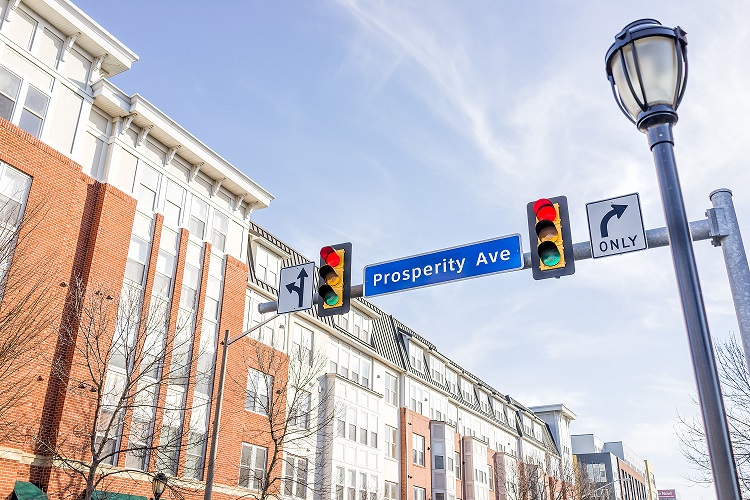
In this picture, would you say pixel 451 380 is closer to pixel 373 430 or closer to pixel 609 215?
pixel 373 430

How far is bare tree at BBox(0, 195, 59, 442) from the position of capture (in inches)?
635

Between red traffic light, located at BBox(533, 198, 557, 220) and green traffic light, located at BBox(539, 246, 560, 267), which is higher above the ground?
red traffic light, located at BBox(533, 198, 557, 220)

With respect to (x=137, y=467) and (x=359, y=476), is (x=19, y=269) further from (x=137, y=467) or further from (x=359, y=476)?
(x=359, y=476)

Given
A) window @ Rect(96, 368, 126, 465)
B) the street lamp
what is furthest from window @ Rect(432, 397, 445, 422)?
the street lamp

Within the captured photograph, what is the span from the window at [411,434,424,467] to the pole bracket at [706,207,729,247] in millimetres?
38824

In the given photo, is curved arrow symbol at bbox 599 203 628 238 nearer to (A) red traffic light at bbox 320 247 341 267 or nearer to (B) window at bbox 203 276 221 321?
(A) red traffic light at bbox 320 247 341 267

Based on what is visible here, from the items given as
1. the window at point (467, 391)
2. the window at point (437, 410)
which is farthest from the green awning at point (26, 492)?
the window at point (467, 391)

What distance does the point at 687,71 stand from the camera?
17.3ft

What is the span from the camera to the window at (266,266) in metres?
33.1

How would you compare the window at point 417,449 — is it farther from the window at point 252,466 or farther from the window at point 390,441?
the window at point 252,466

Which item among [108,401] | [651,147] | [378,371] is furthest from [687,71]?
[378,371]

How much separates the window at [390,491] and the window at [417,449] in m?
2.88

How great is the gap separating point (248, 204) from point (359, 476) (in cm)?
1604

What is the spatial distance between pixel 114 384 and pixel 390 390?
23546mm
